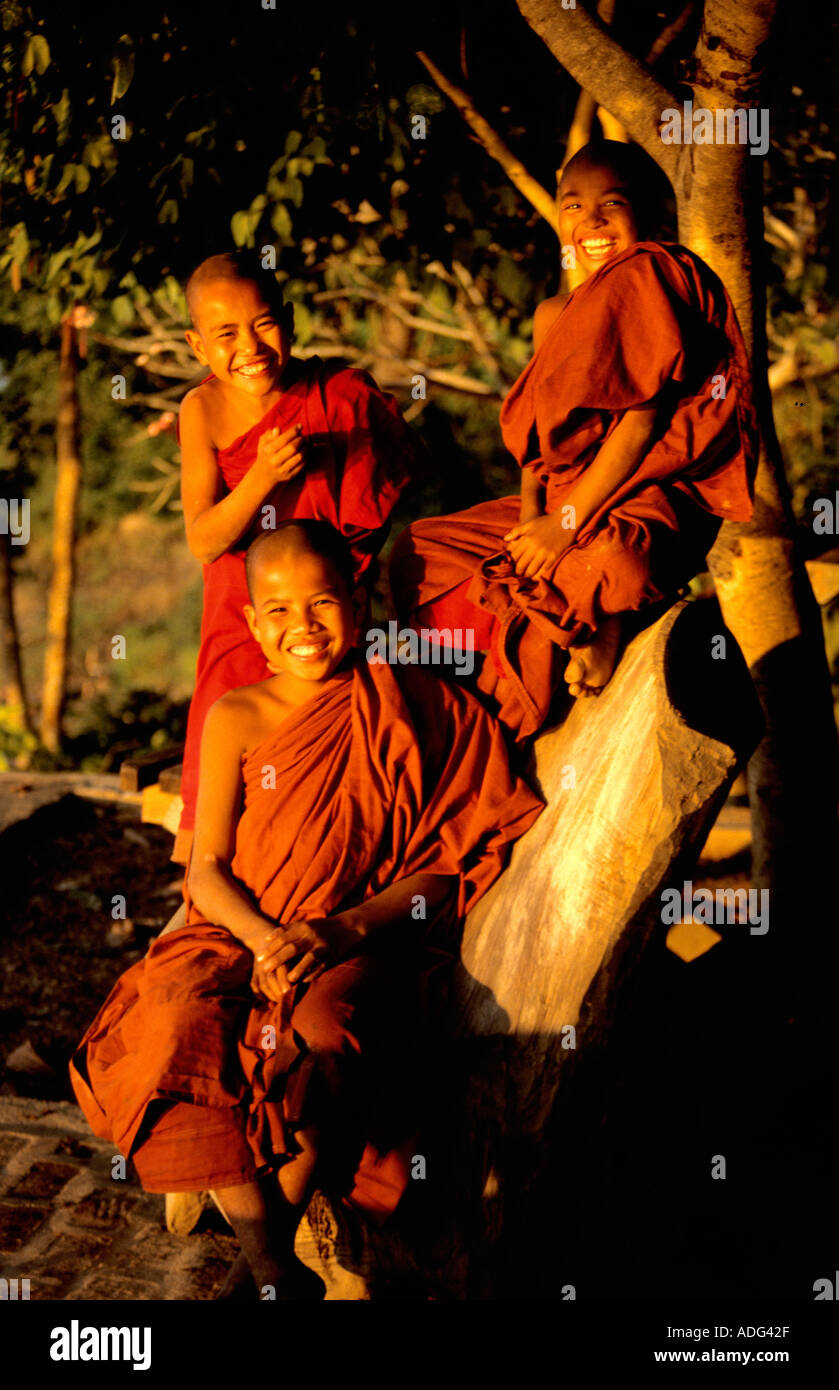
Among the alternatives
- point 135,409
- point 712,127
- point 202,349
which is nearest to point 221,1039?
point 202,349

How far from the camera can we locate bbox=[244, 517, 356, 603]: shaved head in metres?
2.78

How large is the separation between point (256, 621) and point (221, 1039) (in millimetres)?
930

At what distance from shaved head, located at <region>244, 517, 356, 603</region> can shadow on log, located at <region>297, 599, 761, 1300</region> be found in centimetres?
62

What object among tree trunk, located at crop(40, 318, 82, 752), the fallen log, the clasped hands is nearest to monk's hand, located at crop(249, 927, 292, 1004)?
the clasped hands

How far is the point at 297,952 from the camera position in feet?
8.46

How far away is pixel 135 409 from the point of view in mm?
11180

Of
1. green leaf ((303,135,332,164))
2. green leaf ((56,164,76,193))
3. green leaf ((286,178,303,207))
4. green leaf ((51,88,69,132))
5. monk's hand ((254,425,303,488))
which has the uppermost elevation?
green leaf ((51,88,69,132))

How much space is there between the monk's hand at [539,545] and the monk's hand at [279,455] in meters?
0.57

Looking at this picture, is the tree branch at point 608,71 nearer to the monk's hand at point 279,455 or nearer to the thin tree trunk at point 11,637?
the monk's hand at point 279,455

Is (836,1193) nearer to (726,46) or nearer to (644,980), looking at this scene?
(644,980)

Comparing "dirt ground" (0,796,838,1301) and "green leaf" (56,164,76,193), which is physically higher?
"green leaf" (56,164,76,193)

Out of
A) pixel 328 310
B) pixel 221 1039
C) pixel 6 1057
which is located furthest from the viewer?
pixel 328 310

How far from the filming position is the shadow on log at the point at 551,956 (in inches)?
98.6

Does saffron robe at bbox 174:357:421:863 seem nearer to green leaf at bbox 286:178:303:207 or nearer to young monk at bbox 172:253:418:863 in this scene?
young monk at bbox 172:253:418:863
